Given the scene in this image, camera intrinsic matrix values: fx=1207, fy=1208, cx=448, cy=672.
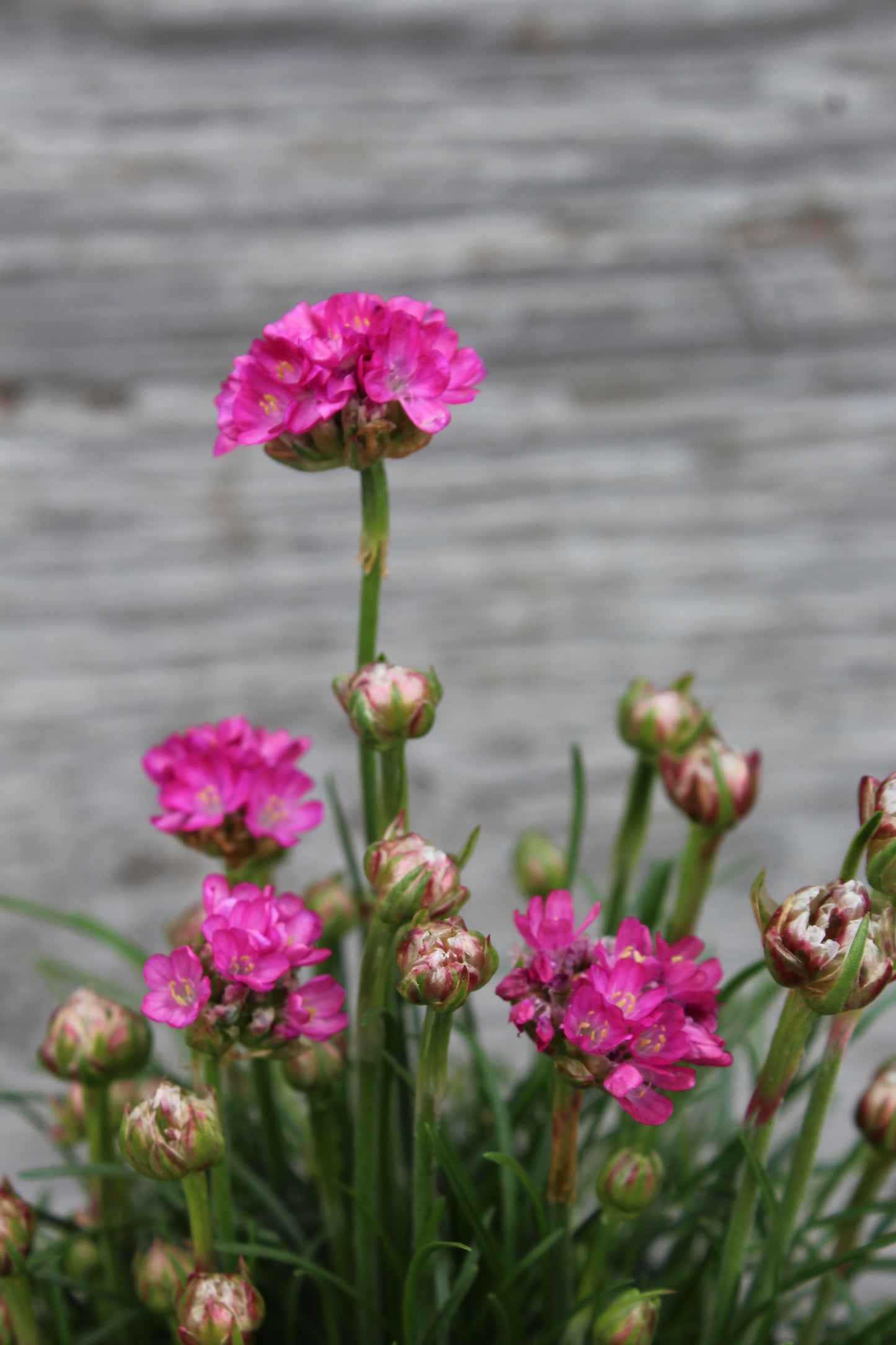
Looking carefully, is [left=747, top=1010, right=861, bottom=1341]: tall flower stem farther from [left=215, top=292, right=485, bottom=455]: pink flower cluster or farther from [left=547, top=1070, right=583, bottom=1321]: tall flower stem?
[left=215, top=292, right=485, bottom=455]: pink flower cluster

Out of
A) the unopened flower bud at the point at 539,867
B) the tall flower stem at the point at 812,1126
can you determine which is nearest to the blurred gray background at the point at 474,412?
the unopened flower bud at the point at 539,867

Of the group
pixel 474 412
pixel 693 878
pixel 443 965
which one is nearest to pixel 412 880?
pixel 443 965

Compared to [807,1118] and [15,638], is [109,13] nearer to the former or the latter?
[15,638]

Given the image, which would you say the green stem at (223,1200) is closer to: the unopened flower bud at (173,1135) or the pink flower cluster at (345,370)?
the unopened flower bud at (173,1135)

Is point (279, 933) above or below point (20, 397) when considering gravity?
below

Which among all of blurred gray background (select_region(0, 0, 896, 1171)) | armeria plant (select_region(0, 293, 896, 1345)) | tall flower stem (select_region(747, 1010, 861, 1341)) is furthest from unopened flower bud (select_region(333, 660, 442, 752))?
blurred gray background (select_region(0, 0, 896, 1171))

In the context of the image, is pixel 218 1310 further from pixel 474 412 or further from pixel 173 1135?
pixel 474 412

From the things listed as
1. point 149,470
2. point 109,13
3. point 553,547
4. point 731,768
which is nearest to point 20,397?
point 149,470

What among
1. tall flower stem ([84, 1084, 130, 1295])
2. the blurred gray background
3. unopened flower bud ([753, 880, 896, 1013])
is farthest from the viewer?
the blurred gray background
